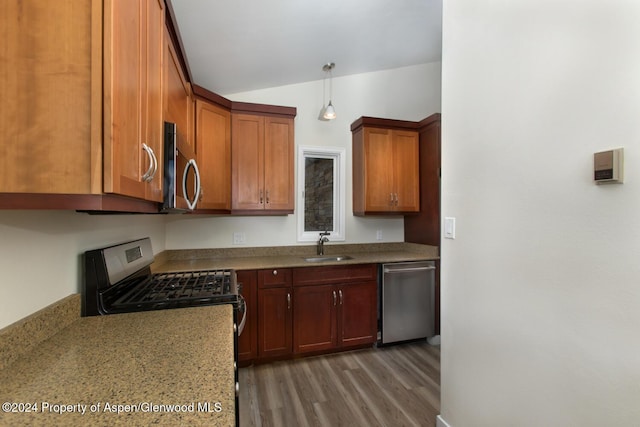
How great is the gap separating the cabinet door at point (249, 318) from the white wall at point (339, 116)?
63 centimetres

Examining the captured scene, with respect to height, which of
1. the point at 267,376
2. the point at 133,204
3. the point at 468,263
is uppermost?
the point at 133,204

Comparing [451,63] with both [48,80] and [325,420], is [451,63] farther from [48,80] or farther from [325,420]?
[325,420]

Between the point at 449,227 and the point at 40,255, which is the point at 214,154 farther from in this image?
the point at 449,227

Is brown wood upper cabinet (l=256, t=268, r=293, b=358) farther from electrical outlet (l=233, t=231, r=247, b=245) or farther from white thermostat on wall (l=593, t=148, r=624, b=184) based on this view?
white thermostat on wall (l=593, t=148, r=624, b=184)

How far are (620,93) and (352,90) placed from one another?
2.63 meters

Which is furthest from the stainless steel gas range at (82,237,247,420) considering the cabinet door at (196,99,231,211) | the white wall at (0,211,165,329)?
the cabinet door at (196,99,231,211)

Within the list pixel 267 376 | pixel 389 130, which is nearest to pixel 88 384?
pixel 267 376

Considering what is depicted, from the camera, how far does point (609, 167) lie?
864 mm

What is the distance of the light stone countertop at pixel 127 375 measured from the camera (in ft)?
1.93

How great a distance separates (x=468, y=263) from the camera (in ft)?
4.76

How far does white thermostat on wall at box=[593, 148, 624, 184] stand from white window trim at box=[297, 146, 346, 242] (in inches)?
93.2

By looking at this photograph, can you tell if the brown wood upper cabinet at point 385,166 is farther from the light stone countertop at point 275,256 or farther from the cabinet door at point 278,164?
the cabinet door at point 278,164

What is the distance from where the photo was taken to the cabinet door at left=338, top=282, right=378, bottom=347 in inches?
102

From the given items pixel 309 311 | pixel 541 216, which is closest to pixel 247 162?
pixel 309 311
